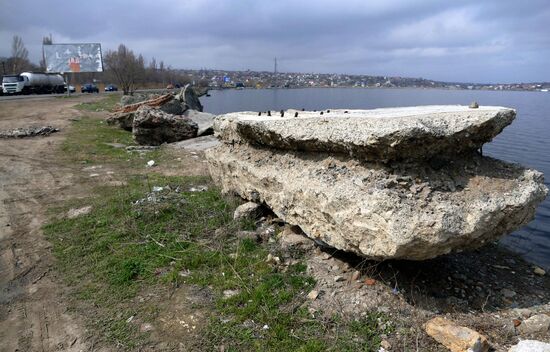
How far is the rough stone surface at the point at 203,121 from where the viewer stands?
48.7ft

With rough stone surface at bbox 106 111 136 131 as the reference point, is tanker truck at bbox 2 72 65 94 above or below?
above

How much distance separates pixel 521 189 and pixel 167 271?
404cm

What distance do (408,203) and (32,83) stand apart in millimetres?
47978

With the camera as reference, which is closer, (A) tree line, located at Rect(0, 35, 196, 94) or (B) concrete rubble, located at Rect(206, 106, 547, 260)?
(B) concrete rubble, located at Rect(206, 106, 547, 260)

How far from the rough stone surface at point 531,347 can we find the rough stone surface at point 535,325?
53cm

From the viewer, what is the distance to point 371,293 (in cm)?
431

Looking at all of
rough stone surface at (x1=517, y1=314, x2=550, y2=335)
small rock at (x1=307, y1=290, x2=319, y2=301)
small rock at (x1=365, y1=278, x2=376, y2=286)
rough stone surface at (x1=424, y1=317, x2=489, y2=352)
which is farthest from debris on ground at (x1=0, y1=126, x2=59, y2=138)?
rough stone surface at (x1=517, y1=314, x2=550, y2=335)

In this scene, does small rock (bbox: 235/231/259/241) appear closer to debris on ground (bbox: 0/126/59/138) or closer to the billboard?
debris on ground (bbox: 0/126/59/138)

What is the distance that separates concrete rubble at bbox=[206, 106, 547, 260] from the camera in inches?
A: 154

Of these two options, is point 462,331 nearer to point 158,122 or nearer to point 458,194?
point 458,194

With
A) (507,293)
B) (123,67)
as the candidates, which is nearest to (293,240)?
(507,293)

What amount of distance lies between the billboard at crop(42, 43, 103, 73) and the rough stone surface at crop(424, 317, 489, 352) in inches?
1576

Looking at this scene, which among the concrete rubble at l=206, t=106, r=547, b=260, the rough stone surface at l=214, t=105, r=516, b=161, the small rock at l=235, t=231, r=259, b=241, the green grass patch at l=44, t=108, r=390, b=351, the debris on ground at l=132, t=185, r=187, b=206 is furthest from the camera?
the debris on ground at l=132, t=185, r=187, b=206

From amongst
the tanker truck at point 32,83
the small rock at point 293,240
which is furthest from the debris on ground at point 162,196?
the tanker truck at point 32,83
